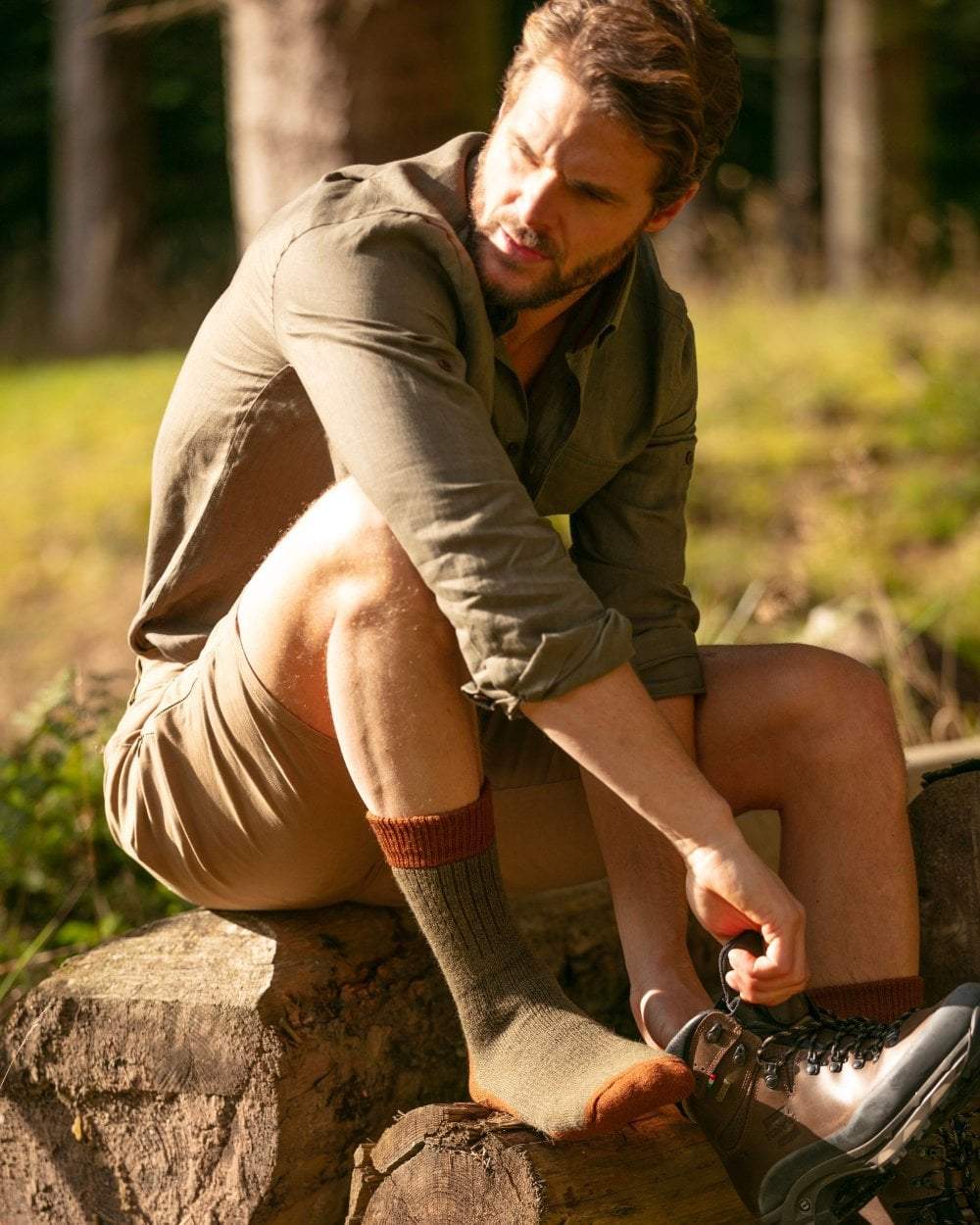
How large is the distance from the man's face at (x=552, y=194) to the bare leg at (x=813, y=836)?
63 cm

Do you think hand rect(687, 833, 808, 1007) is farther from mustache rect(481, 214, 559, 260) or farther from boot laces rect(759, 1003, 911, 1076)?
mustache rect(481, 214, 559, 260)

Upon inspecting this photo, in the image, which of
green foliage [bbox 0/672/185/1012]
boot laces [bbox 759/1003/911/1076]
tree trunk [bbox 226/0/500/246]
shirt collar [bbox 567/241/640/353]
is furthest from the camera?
tree trunk [bbox 226/0/500/246]

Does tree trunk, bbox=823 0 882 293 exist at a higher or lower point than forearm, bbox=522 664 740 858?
lower

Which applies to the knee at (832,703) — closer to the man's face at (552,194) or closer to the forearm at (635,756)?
the forearm at (635,756)

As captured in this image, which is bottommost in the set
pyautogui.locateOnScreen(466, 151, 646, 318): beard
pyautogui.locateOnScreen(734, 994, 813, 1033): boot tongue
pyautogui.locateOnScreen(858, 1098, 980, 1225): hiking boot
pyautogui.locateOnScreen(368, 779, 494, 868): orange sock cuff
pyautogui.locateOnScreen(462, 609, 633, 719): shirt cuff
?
pyautogui.locateOnScreen(858, 1098, 980, 1225): hiking boot

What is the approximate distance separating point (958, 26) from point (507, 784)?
15.4 m

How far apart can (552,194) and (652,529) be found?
571mm

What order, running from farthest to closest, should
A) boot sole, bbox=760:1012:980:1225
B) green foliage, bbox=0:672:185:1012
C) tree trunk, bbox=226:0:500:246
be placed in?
tree trunk, bbox=226:0:500:246, green foliage, bbox=0:672:185:1012, boot sole, bbox=760:1012:980:1225

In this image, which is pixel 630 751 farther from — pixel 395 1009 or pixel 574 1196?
pixel 395 1009

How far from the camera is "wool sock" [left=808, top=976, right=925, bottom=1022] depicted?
2.00 meters

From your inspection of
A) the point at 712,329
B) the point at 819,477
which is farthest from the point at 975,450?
the point at 712,329

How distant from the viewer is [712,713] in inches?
86.3

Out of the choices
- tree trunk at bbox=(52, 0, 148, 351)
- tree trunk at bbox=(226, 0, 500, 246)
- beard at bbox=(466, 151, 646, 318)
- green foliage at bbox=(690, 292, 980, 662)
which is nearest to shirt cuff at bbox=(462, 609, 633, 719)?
beard at bbox=(466, 151, 646, 318)

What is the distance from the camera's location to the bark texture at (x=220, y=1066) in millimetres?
2129
